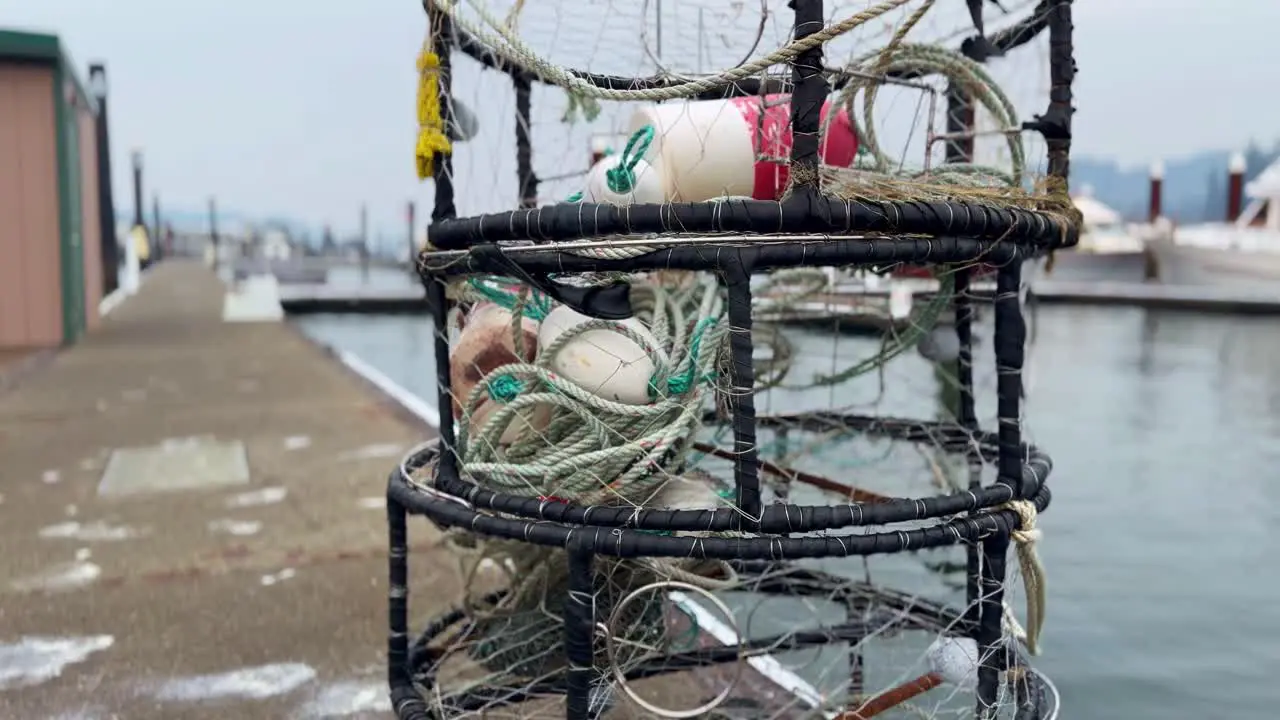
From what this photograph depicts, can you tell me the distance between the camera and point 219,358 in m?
11.9

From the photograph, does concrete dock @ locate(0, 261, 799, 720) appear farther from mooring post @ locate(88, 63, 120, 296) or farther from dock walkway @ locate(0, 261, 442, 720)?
mooring post @ locate(88, 63, 120, 296)

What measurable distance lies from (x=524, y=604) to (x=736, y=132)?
1.54m

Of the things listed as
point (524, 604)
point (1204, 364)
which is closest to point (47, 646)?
point (524, 604)

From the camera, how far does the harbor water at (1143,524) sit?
4008 millimetres

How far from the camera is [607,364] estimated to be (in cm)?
241

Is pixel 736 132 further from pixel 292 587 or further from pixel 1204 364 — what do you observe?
pixel 1204 364

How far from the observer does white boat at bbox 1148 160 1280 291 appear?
29.2 meters

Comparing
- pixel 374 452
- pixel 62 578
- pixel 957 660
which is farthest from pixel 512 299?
pixel 374 452

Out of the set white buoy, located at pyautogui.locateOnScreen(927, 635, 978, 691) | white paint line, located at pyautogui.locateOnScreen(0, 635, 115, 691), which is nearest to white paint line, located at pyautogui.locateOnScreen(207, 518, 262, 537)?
white paint line, located at pyautogui.locateOnScreen(0, 635, 115, 691)

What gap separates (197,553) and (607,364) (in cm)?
297

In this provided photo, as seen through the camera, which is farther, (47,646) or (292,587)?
(292,587)

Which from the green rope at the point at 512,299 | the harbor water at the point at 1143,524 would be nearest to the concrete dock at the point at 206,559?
the green rope at the point at 512,299

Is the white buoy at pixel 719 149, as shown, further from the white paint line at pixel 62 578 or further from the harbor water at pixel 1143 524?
the white paint line at pixel 62 578

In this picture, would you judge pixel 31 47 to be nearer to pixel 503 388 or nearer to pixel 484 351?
pixel 484 351
